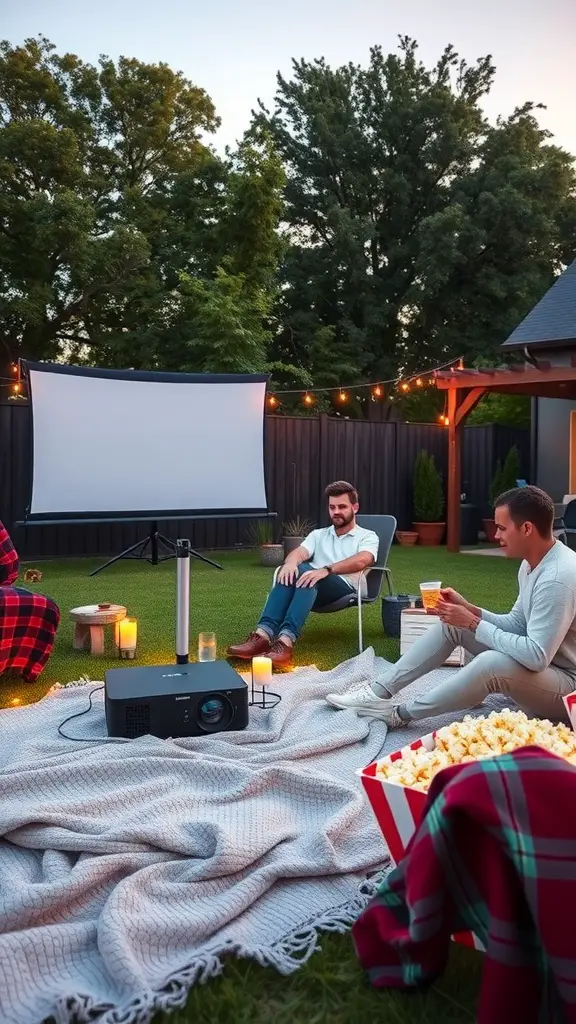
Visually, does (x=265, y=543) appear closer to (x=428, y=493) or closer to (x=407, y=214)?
(x=428, y=493)

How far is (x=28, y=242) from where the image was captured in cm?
1388

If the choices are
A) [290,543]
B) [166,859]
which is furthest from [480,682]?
[290,543]

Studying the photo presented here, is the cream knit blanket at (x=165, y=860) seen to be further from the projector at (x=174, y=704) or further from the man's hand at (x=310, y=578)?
the man's hand at (x=310, y=578)

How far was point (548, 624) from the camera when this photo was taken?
2604 mm

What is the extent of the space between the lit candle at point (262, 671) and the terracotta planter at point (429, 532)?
7383 millimetres

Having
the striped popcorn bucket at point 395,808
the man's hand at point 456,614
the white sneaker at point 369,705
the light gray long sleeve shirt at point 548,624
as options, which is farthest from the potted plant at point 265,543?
the striped popcorn bucket at point 395,808

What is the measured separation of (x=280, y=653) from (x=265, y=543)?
5.07 meters

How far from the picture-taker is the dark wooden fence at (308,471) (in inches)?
321

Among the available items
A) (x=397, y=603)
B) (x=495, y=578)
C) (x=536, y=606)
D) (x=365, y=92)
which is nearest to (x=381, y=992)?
(x=536, y=606)

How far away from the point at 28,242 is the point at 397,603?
39.0 feet

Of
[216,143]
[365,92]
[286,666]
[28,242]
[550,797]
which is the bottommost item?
[286,666]

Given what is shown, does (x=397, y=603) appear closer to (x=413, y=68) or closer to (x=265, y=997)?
(x=265, y=997)

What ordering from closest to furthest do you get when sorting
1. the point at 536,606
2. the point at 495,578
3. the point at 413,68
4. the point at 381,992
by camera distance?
the point at 381,992
the point at 536,606
the point at 495,578
the point at 413,68

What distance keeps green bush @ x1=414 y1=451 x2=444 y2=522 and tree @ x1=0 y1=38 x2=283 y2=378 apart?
3.80 meters
